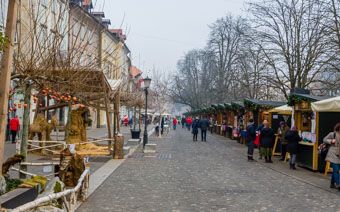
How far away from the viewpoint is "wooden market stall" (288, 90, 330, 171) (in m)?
13.2

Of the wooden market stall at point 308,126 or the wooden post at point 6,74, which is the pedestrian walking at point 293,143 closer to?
the wooden market stall at point 308,126

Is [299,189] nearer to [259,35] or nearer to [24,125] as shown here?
[24,125]

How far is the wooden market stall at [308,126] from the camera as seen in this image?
13.2 metres

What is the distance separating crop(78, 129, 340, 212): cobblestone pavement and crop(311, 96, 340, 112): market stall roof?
89.2 inches

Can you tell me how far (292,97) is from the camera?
629 inches

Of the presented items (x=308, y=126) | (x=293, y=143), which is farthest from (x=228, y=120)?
(x=293, y=143)

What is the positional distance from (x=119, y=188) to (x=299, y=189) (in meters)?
4.24

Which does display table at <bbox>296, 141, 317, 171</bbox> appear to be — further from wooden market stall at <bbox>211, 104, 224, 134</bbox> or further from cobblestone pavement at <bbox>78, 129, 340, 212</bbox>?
wooden market stall at <bbox>211, 104, 224, 134</bbox>

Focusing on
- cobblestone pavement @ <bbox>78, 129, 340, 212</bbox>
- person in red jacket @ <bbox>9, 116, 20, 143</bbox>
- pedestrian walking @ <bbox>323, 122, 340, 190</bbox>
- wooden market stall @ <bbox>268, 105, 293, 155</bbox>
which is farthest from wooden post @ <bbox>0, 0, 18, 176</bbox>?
person in red jacket @ <bbox>9, 116, 20, 143</bbox>

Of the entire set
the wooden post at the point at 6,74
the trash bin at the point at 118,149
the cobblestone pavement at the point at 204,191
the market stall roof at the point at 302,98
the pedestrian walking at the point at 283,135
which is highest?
the market stall roof at the point at 302,98

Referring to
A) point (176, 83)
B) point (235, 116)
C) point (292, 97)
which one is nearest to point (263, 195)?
point (292, 97)

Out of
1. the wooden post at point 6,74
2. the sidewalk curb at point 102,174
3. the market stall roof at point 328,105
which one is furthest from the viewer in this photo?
the market stall roof at point 328,105

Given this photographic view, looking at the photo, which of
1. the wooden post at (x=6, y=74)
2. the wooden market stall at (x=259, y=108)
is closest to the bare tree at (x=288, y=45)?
the wooden market stall at (x=259, y=108)

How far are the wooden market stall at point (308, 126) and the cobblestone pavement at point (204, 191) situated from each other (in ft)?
4.69
